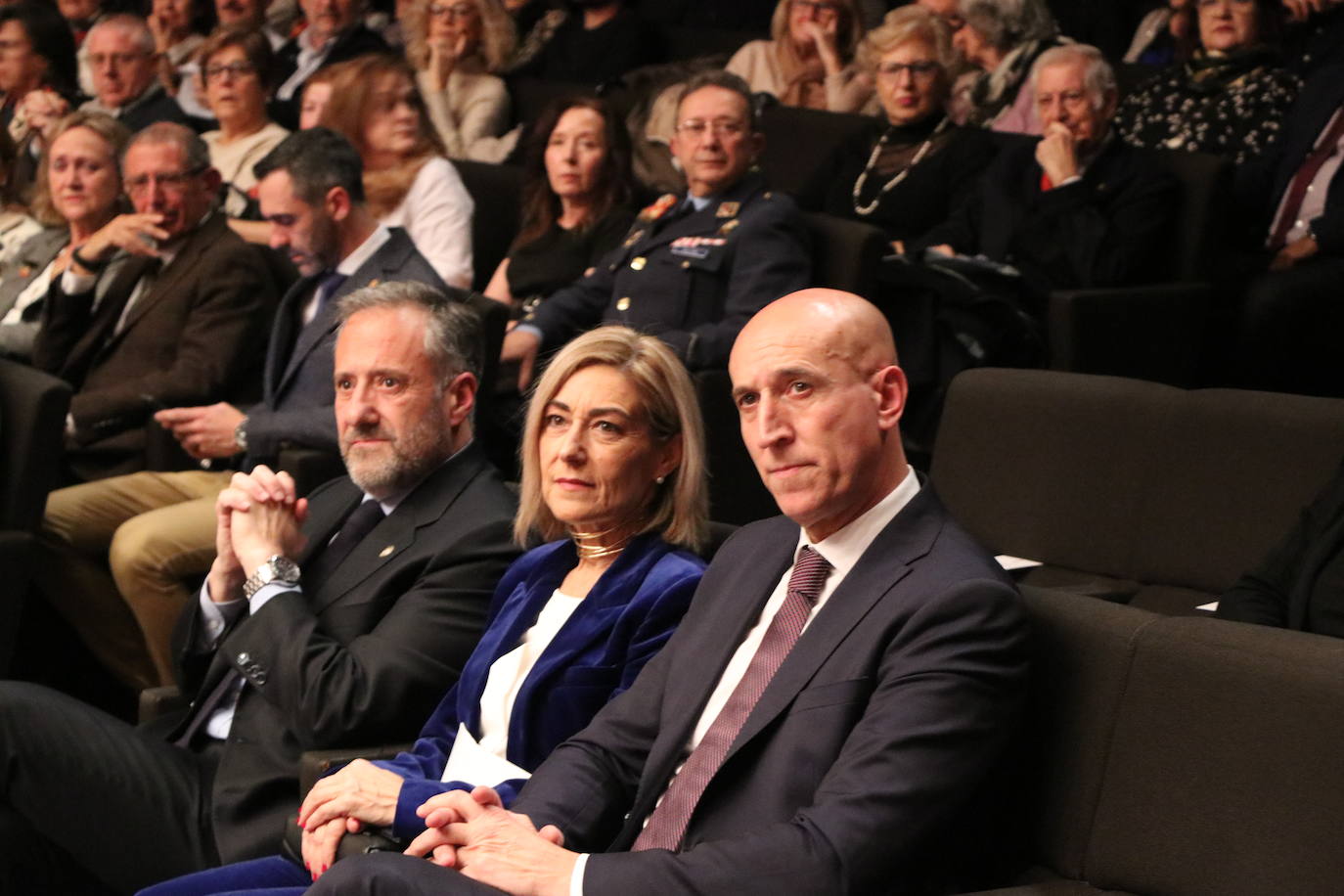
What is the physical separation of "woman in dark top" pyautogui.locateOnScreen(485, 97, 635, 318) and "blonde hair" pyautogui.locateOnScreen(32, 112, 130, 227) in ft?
3.36

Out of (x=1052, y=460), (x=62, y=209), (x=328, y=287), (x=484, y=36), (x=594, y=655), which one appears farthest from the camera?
(x=484, y=36)

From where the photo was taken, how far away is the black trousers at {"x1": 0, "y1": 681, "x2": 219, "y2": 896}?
2.61 metres

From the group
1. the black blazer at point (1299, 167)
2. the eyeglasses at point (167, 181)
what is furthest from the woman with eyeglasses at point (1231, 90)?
the eyeglasses at point (167, 181)

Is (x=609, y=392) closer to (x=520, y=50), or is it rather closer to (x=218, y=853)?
(x=218, y=853)

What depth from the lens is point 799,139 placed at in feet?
17.4

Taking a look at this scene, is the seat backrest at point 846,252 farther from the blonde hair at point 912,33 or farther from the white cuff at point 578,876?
the white cuff at point 578,876

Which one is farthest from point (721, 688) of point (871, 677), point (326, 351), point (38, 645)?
point (38, 645)

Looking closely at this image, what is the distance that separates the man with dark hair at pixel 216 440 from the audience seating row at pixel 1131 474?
1.11 m

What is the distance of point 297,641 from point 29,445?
121 centimetres

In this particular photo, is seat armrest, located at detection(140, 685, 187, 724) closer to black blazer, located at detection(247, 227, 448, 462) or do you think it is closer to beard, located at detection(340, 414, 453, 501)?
beard, located at detection(340, 414, 453, 501)

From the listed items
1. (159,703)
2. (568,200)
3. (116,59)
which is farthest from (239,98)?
(159,703)

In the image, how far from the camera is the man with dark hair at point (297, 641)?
8.16 feet

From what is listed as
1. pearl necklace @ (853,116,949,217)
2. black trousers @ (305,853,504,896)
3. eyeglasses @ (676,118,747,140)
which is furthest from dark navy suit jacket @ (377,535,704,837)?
pearl necklace @ (853,116,949,217)

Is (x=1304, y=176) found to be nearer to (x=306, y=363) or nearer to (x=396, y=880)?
(x=306, y=363)
